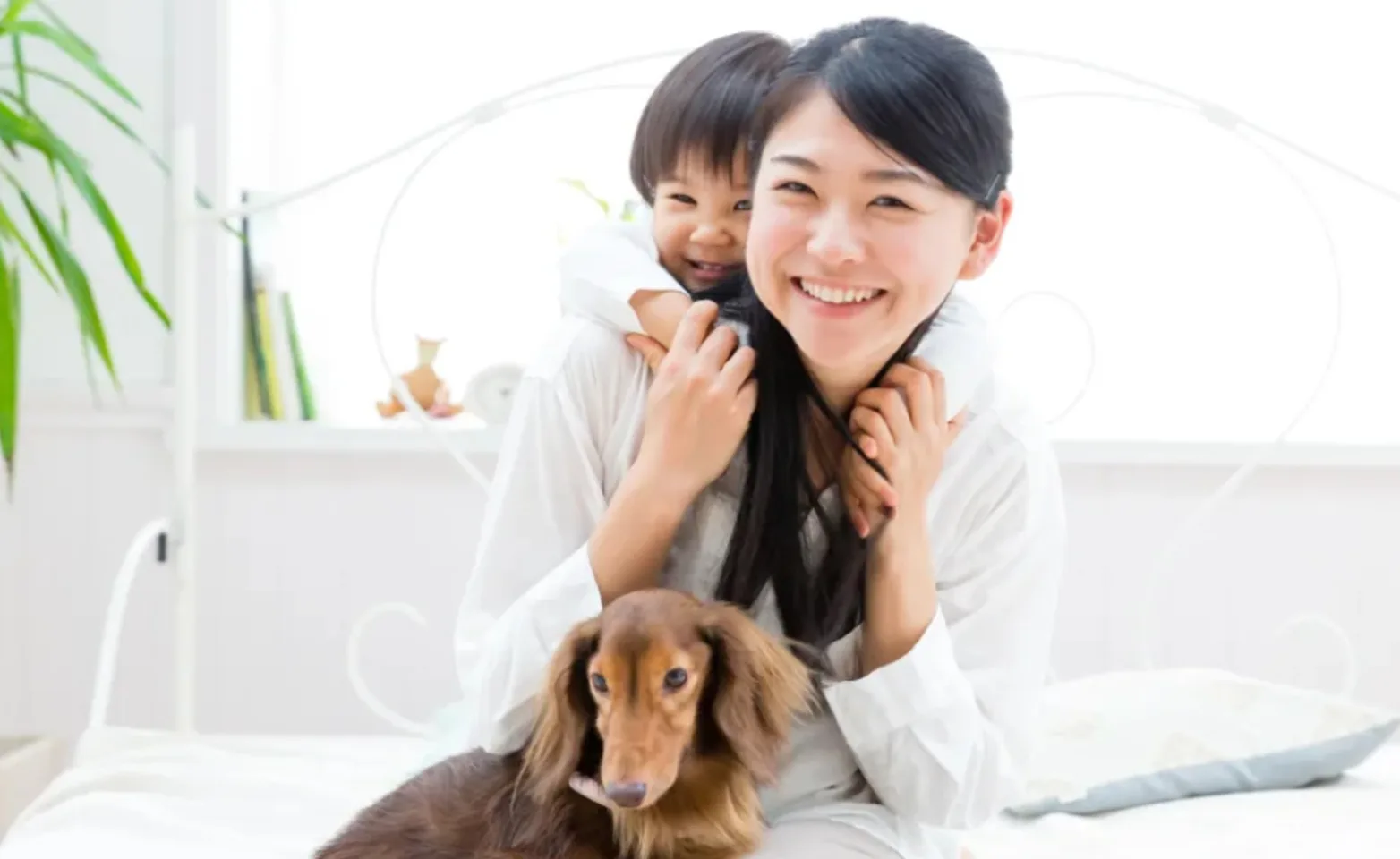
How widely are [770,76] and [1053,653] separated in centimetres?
138

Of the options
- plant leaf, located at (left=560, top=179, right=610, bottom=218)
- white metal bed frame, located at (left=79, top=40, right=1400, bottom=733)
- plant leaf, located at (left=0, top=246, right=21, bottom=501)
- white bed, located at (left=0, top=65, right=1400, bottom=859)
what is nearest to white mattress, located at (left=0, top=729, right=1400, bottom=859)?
white bed, located at (left=0, top=65, right=1400, bottom=859)

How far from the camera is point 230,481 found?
7.66ft

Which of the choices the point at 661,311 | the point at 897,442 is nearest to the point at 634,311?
the point at 661,311

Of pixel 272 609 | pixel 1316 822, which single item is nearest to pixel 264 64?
pixel 272 609

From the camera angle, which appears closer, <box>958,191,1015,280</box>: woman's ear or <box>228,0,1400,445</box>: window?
<box>958,191,1015,280</box>: woman's ear

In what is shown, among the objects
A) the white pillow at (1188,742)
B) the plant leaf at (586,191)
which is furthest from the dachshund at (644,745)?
the plant leaf at (586,191)

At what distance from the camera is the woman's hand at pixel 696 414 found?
1.13 metres

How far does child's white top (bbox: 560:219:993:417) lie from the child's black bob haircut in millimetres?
83

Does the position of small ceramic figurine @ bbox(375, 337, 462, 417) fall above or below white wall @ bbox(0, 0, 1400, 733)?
above

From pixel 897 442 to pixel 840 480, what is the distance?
0.26ft

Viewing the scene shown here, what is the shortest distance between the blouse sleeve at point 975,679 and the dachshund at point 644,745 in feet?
0.38

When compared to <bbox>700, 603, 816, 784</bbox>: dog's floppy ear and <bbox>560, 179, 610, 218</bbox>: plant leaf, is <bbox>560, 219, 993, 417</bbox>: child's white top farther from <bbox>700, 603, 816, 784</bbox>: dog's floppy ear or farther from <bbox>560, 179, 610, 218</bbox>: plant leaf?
<bbox>560, 179, 610, 218</bbox>: plant leaf

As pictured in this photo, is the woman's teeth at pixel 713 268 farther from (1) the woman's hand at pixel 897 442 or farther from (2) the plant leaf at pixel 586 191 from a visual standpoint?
(2) the plant leaf at pixel 586 191

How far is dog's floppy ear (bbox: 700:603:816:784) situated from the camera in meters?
0.99
